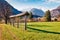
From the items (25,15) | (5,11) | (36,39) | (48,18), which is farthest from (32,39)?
(48,18)

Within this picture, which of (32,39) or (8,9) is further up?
(8,9)

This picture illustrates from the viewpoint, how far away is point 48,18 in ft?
366

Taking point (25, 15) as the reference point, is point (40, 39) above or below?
below

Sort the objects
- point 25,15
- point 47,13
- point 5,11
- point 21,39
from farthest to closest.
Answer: point 47,13
point 5,11
point 25,15
point 21,39

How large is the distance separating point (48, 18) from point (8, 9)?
3515cm

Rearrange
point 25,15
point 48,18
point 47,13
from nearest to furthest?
1. point 25,15
2. point 48,18
3. point 47,13

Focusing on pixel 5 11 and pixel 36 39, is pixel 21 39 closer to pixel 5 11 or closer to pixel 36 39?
pixel 36 39

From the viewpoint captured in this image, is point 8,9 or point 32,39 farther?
point 8,9

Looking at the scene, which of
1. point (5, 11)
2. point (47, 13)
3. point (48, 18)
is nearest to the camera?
point (5, 11)

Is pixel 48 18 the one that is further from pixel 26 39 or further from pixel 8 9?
pixel 26 39

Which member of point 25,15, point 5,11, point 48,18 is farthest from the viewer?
point 48,18

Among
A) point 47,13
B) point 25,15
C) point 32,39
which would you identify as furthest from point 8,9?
point 32,39

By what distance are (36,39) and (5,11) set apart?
67.6 m

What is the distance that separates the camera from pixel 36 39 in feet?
47.3
